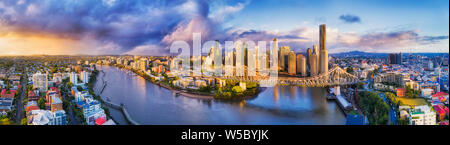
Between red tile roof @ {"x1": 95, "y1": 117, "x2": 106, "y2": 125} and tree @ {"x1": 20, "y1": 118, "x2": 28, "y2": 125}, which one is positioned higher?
tree @ {"x1": 20, "y1": 118, "x2": 28, "y2": 125}

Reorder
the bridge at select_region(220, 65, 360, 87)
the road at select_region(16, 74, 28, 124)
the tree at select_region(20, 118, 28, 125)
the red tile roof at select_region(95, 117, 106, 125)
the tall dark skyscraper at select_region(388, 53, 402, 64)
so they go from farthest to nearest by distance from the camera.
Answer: the bridge at select_region(220, 65, 360, 87) < the tall dark skyscraper at select_region(388, 53, 402, 64) < the red tile roof at select_region(95, 117, 106, 125) < the road at select_region(16, 74, 28, 124) < the tree at select_region(20, 118, 28, 125)

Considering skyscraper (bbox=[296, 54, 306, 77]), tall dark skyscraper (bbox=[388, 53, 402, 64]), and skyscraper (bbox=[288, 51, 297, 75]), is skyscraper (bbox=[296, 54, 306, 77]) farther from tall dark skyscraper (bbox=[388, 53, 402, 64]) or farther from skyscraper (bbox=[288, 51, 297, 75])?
tall dark skyscraper (bbox=[388, 53, 402, 64])

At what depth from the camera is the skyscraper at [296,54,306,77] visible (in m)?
7.01

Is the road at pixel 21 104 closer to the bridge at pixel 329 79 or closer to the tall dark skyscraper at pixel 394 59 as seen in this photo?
the bridge at pixel 329 79

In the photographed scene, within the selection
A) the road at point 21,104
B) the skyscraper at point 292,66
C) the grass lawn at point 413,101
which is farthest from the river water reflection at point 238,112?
the skyscraper at point 292,66

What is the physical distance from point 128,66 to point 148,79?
5.79ft

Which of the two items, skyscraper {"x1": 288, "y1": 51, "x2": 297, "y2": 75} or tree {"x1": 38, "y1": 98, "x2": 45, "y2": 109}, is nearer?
tree {"x1": 38, "y1": 98, "x2": 45, "y2": 109}

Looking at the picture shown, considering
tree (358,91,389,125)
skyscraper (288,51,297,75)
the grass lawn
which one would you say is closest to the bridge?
skyscraper (288,51,297,75)

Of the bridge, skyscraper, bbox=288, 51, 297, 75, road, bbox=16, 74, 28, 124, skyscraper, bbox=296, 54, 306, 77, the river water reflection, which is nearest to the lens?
road, bbox=16, 74, 28, 124
